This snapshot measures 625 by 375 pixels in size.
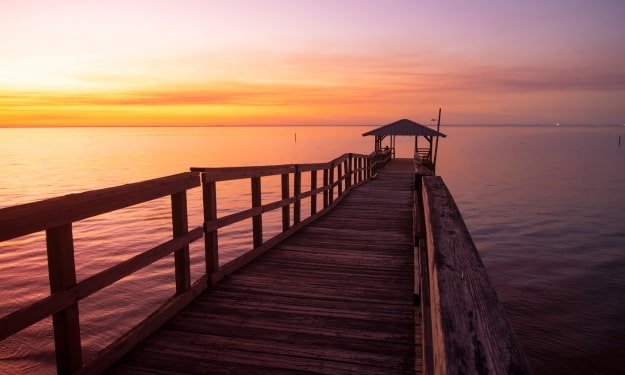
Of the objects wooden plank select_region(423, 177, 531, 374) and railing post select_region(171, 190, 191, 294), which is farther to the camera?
railing post select_region(171, 190, 191, 294)

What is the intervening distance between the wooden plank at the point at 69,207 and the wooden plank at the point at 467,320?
2.13m

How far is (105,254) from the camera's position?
14117 millimetres

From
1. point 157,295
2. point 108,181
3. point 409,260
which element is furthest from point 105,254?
point 108,181

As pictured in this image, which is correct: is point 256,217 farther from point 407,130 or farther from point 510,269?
point 407,130

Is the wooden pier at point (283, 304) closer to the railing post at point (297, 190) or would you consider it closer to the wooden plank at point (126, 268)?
the wooden plank at point (126, 268)

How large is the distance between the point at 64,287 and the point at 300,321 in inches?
79.6

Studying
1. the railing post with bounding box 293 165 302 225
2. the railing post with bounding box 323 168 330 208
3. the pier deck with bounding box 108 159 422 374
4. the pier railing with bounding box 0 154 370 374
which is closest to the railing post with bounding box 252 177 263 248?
the pier deck with bounding box 108 159 422 374

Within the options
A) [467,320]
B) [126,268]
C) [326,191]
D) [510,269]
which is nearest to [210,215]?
[126,268]

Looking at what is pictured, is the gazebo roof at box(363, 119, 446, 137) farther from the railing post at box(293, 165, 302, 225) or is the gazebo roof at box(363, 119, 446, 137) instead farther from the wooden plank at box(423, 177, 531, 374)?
the wooden plank at box(423, 177, 531, 374)

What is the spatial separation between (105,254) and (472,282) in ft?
48.2

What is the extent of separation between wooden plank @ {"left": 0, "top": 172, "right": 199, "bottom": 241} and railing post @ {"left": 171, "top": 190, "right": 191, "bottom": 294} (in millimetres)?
233

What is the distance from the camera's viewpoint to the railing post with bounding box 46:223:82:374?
8.61ft

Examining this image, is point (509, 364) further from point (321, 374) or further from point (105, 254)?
point (105, 254)

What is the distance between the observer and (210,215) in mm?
4758
